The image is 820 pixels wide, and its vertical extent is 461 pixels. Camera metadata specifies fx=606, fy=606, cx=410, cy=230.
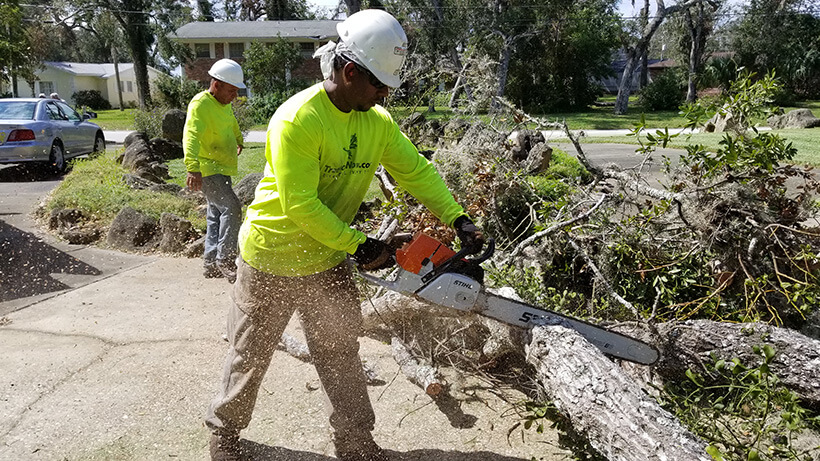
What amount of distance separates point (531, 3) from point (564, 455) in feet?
99.8

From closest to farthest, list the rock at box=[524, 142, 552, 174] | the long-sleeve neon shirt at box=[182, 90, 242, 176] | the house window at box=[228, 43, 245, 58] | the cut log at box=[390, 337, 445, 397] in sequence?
the cut log at box=[390, 337, 445, 397] < the long-sleeve neon shirt at box=[182, 90, 242, 176] < the rock at box=[524, 142, 552, 174] < the house window at box=[228, 43, 245, 58]

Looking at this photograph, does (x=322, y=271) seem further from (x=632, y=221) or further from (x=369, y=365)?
(x=632, y=221)

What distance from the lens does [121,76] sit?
175 feet

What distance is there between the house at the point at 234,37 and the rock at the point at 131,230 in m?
31.2

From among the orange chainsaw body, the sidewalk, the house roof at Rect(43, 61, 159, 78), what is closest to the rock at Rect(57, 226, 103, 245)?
the sidewalk

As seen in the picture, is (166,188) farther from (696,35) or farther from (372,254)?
(696,35)

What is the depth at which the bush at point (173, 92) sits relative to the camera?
20188 millimetres

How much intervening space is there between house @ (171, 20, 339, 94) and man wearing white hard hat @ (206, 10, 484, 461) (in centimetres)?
3535

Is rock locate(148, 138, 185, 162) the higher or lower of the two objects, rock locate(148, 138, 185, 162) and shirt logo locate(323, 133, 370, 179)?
the lower

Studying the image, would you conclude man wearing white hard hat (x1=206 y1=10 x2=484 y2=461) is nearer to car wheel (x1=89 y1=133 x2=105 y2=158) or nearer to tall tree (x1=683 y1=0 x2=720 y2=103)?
car wheel (x1=89 y1=133 x2=105 y2=158)

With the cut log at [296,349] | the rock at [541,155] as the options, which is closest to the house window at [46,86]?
the rock at [541,155]

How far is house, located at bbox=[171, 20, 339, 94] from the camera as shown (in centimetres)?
3756

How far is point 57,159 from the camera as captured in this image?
38.8ft

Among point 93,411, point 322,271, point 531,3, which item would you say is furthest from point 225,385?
point 531,3
